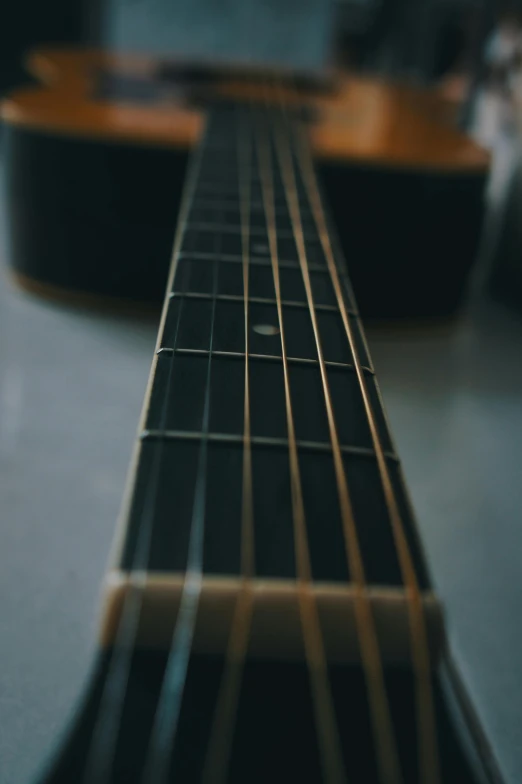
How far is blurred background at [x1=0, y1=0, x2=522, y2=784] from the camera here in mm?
654

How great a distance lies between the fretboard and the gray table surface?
0.26 metres

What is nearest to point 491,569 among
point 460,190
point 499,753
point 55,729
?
point 499,753

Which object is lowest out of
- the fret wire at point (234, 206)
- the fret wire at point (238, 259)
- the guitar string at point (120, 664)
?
the guitar string at point (120, 664)

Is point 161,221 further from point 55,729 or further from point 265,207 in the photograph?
point 55,729

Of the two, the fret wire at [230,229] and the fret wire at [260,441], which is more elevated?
the fret wire at [230,229]

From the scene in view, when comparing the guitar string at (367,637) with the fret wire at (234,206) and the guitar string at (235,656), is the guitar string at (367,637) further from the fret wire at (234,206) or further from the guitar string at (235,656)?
the fret wire at (234,206)

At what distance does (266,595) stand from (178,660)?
5 centimetres

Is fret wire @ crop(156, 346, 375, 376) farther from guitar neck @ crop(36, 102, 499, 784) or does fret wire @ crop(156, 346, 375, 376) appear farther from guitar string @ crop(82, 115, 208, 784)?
guitar string @ crop(82, 115, 208, 784)

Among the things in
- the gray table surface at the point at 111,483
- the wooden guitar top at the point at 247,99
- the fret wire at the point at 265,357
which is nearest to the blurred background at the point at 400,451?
the gray table surface at the point at 111,483

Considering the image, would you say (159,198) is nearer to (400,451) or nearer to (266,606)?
(400,451)

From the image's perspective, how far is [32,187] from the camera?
136cm

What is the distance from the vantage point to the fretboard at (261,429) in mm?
391

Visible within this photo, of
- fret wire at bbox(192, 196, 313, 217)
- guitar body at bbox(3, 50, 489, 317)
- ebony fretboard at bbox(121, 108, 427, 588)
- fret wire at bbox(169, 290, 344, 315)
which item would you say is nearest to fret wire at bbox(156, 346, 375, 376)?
ebony fretboard at bbox(121, 108, 427, 588)

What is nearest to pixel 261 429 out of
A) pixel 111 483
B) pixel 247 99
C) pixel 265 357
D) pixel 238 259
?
pixel 265 357
